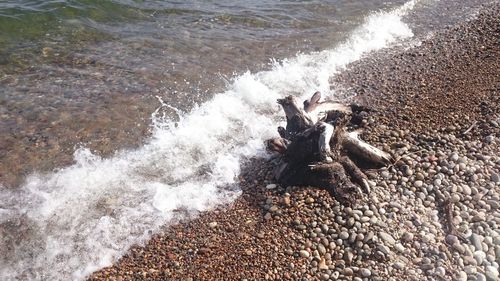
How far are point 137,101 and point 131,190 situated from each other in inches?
125

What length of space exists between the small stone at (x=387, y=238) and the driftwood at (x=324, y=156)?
2.60 ft

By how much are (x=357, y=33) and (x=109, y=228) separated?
10.7 m

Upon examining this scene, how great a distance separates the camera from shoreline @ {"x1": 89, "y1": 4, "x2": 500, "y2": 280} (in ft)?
20.6

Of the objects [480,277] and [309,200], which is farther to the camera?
[309,200]

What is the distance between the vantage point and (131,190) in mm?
7961

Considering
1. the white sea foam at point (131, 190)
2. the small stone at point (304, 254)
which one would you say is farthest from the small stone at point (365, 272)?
the white sea foam at point (131, 190)

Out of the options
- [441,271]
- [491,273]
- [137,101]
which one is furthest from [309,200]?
[137,101]

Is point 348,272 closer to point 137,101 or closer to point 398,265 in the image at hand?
point 398,265

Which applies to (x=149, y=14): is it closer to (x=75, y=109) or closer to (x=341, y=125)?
(x=75, y=109)

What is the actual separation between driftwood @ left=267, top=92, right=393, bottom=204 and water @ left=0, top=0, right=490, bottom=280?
96 centimetres

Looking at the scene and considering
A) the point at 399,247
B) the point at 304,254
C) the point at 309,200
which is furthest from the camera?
the point at 309,200

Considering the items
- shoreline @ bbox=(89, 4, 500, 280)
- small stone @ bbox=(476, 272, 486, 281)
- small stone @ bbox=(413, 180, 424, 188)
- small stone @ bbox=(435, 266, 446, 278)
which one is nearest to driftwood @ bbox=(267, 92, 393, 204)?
shoreline @ bbox=(89, 4, 500, 280)

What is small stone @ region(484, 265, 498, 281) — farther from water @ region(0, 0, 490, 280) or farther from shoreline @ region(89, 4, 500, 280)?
water @ region(0, 0, 490, 280)

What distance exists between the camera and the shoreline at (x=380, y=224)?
20.6ft
